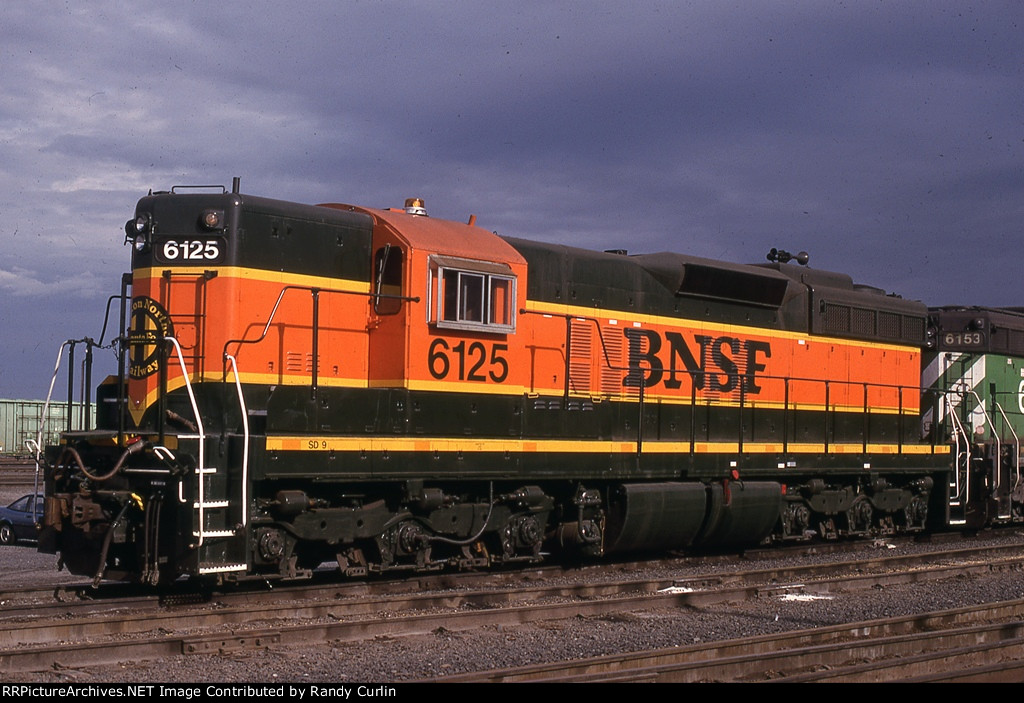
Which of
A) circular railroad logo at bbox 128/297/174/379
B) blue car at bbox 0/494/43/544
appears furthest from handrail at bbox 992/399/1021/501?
blue car at bbox 0/494/43/544

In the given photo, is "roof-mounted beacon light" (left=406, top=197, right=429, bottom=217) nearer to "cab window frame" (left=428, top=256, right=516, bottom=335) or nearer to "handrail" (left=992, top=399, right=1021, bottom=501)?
"cab window frame" (left=428, top=256, right=516, bottom=335)

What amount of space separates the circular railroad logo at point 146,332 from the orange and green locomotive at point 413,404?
0.02m

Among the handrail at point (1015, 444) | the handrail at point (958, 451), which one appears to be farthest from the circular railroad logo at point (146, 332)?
the handrail at point (1015, 444)

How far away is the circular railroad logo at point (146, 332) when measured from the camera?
383 inches

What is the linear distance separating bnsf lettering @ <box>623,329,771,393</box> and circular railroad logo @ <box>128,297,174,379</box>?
5327 millimetres

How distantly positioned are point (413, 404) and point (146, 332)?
98.6 inches

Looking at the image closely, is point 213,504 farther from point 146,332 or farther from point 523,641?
point 523,641

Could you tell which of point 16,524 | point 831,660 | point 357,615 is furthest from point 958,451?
point 16,524

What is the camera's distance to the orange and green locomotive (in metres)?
9.35

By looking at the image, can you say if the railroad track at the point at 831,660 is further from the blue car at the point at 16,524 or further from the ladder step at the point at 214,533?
the blue car at the point at 16,524

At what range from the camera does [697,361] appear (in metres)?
13.6

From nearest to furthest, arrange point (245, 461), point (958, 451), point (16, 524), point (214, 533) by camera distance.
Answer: point (214, 533), point (245, 461), point (16, 524), point (958, 451)

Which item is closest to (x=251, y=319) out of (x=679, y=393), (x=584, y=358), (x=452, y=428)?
(x=452, y=428)
